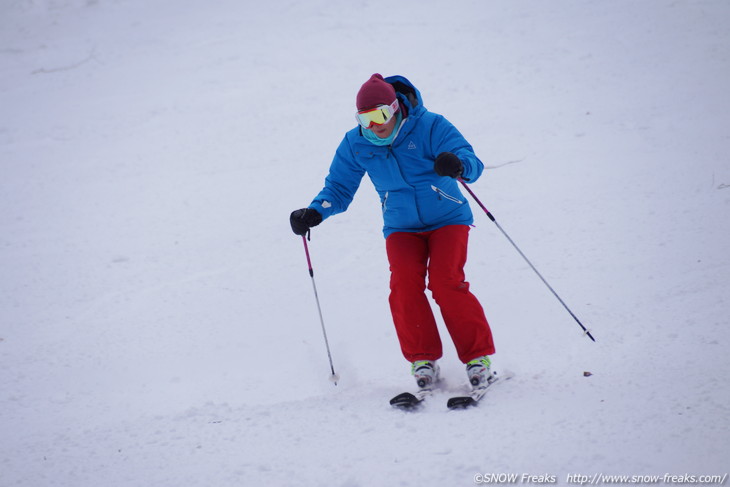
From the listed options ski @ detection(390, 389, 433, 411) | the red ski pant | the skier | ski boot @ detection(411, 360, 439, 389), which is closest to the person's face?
the skier

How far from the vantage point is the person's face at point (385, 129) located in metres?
3.42

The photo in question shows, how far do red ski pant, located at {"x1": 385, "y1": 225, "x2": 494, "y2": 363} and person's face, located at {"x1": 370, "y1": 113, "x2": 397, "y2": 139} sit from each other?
2.15 feet

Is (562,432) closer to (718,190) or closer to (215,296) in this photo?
(215,296)

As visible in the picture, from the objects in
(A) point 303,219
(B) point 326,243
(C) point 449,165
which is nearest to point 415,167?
(C) point 449,165

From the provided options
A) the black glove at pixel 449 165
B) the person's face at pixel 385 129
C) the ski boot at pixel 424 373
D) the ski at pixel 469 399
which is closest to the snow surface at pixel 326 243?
the ski at pixel 469 399

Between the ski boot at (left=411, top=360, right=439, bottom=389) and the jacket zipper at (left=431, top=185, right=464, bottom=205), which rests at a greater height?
the jacket zipper at (left=431, top=185, right=464, bottom=205)

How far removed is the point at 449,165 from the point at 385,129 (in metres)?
0.50

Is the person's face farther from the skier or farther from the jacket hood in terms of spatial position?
the jacket hood

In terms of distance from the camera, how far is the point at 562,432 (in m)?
2.76

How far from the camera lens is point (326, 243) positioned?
596 centimetres

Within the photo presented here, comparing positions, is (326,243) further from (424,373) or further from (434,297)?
(424,373)

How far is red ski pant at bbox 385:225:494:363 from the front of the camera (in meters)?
3.33

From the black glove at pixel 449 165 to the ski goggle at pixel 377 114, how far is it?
42 centimetres

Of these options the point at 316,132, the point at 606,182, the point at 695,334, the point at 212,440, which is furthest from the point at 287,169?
the point at 695,334
